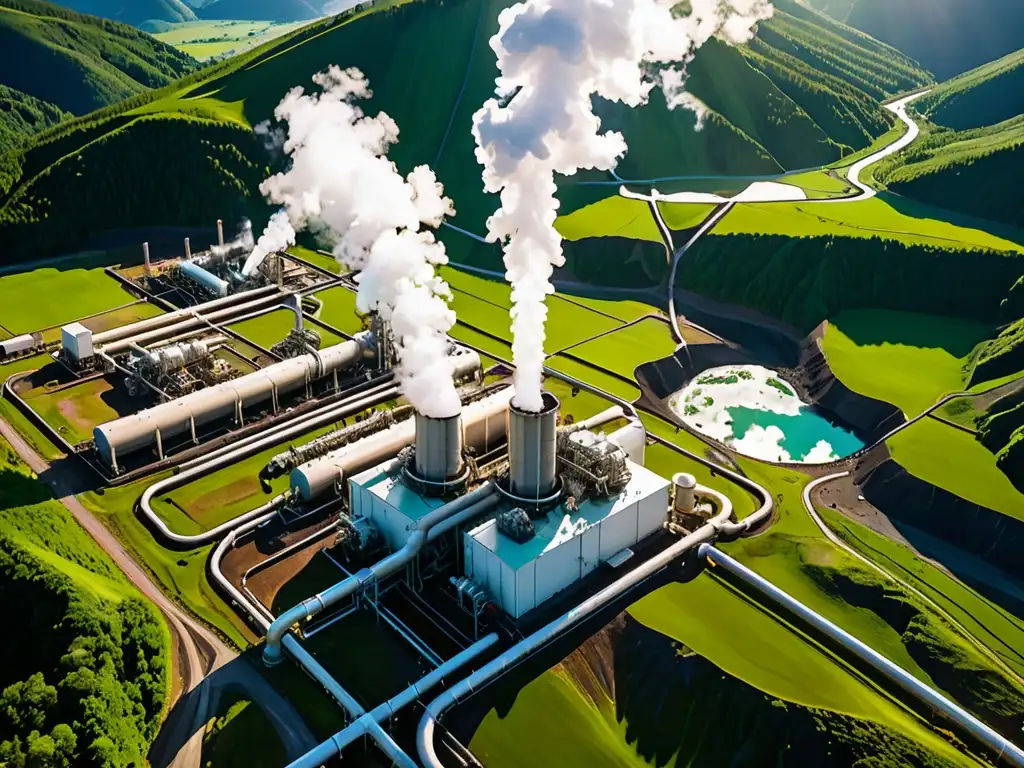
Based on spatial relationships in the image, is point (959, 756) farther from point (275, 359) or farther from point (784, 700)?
point (275, 359)

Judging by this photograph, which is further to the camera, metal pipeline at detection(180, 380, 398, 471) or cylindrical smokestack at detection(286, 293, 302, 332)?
cylindrical smokestack at detection(286, 293, 302, 332)

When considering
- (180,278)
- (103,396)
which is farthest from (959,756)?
(180,278)

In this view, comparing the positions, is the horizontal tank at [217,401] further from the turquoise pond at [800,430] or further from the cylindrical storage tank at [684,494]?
the turquoise pond at [800,430]

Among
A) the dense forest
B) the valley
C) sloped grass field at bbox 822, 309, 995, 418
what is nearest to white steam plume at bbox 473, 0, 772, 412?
the valley

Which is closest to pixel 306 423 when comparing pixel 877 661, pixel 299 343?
pixel 299 343

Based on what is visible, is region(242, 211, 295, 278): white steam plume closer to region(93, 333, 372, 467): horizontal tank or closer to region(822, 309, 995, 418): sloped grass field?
region(93, 333, 372, 467): horizontal tank

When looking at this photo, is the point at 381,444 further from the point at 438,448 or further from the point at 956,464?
the point at 956,464
